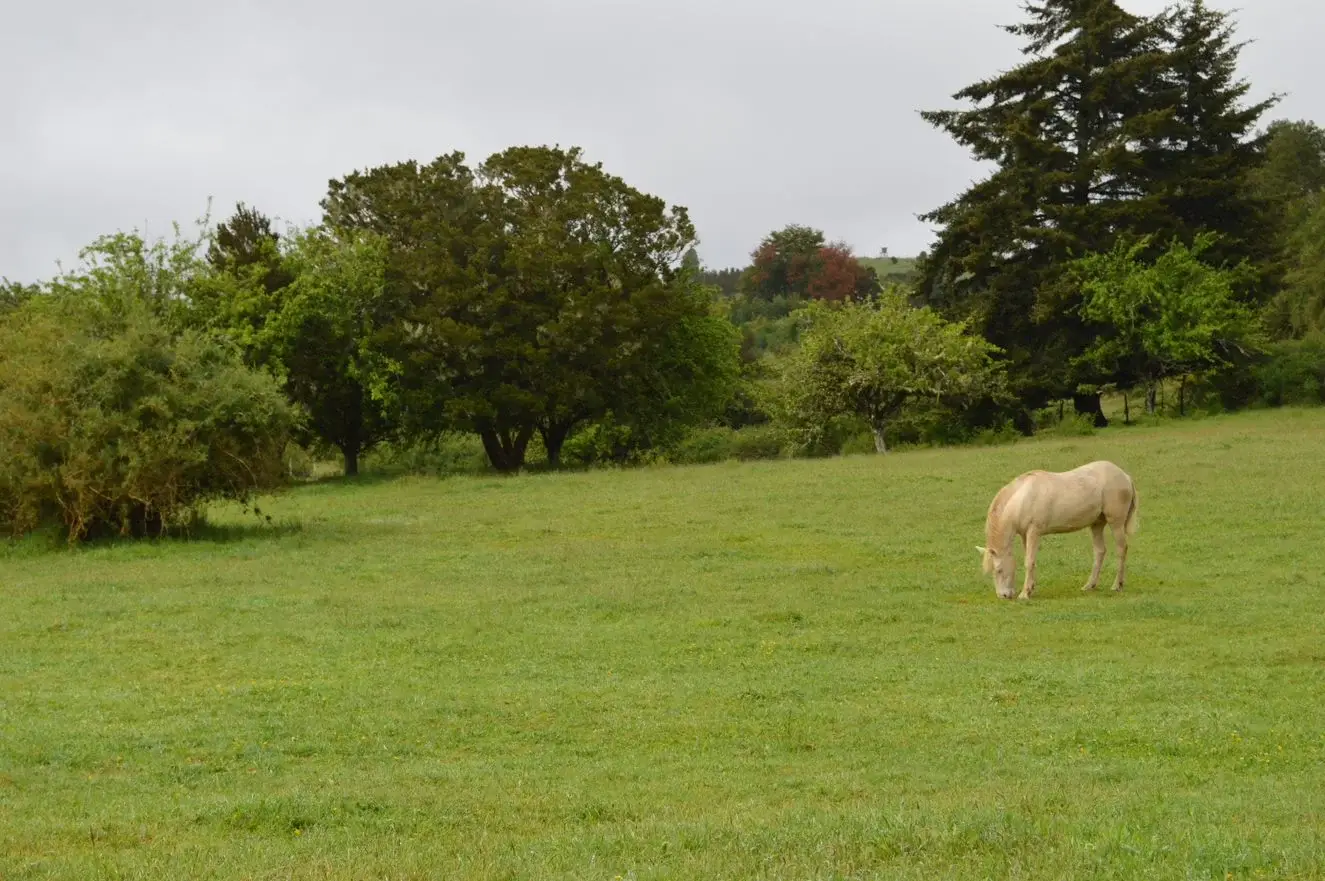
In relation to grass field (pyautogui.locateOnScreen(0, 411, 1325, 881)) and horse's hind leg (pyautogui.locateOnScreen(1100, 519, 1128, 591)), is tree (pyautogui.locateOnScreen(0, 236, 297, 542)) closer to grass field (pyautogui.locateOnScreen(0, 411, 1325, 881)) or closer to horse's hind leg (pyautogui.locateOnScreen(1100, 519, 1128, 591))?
grass field (pyautogui.locateOnScreen(0, 411, 1325, 881))

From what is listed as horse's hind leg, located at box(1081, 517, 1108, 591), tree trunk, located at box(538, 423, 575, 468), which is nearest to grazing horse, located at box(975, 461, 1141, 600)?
horse's hind leg, located at box(1081, 517, 1108, 591)

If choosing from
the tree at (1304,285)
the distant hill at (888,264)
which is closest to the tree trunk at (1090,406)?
the tree at (1304,285)

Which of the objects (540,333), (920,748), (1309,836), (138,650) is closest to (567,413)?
(540,333)

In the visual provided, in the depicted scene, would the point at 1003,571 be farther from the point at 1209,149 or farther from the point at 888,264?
the point at 888,264

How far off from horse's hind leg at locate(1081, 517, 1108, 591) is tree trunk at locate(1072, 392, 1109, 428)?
97.7 ft

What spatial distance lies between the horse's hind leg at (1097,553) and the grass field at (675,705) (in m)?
A: 0.37

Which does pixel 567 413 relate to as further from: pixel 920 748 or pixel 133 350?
pixel 920 748

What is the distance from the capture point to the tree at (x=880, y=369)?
44062 millimetres

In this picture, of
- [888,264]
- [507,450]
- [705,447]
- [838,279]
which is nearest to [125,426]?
[507,450]

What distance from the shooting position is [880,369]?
43938mm

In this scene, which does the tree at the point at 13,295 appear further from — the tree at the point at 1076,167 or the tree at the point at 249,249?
the tree at the point at 1076,167

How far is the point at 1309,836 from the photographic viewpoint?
6.88 meters

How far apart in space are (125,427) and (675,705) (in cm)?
1734

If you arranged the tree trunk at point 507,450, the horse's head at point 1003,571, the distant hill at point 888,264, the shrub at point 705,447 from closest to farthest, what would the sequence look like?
the horse's head at point 1003,571 < the tree trunk at point 507,450 < the shrub at point 705,447 < the distant hill at point 888,264
